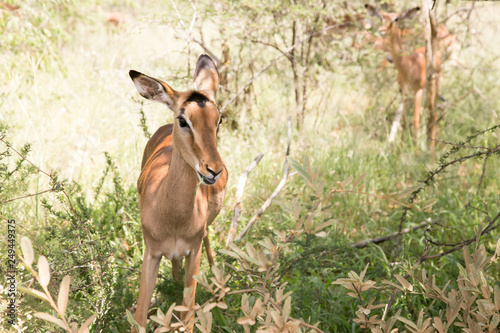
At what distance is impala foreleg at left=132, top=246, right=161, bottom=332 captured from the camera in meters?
2.57

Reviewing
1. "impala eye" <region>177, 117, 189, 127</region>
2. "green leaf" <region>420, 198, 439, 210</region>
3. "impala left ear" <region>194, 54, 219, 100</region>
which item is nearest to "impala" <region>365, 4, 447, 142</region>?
"impala left ear" <region>194, 54, 219, 100</region>

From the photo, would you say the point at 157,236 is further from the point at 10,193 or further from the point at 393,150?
the point at 393,150

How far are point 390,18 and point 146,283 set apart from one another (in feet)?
16.9

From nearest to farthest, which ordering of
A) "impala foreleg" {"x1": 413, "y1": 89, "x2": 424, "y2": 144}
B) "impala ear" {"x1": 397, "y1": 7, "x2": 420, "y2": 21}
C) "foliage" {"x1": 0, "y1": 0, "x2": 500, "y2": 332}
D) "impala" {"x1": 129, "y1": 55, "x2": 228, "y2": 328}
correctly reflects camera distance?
"foliage" {"x1": 0, "y1": 0, "x2": 500, "y2": 332}
"impala" {"x1": 129, "y1": 55, "x2": 228, "y2": 328}
"impala foreleg" {"x1": 413, "y1": 89, "x2": 424, "y2": 144}
"impala ear" {"x1": 397, "y1": 7, "x2": 420, "y2": 21}

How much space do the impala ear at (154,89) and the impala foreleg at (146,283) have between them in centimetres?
85

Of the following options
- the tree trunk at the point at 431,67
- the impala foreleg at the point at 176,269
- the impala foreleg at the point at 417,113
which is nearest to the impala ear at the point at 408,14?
the tree trunk at the point at 431,67

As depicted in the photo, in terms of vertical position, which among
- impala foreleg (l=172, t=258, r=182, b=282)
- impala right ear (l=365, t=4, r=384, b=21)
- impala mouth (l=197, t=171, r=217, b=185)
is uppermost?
impala right ear (l=365, t=4, r=384, b=21)

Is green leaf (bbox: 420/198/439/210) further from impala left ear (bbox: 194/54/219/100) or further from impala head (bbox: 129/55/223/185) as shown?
impala left ear (bbox: 194/54/219/100)

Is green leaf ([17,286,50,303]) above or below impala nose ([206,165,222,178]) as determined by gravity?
below

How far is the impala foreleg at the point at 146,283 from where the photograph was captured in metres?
2.57

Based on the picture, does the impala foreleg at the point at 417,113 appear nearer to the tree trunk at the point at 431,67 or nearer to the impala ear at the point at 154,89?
the tree trunk at the point at 431,67

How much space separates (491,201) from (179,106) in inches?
119

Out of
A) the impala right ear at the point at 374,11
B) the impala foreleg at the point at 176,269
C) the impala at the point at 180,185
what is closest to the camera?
the impala at the point at 180,185

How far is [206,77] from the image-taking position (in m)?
3.09
